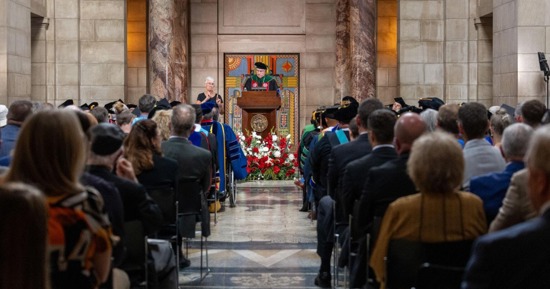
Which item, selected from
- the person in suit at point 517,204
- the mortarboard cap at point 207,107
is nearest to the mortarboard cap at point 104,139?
the person in suit at point 517,204

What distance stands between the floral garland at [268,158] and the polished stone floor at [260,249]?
8.44 ft

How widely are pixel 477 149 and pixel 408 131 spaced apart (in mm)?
880

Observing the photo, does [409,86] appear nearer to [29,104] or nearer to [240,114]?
[240,114]

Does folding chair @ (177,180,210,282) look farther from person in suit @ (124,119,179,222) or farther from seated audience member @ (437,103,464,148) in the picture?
seated audience member @ (437,103,464,148)

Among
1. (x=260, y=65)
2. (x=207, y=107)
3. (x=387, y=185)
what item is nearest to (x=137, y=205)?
(x=387, y=185)

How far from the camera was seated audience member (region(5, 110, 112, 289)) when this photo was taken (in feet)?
11.3

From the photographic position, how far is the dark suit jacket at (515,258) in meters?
2.81

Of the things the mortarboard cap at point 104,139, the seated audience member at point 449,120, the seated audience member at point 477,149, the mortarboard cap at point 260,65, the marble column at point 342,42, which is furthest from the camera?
the marble column at point 342,42

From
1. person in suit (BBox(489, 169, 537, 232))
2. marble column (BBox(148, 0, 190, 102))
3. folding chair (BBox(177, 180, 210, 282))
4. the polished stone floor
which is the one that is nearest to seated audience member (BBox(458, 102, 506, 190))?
person in suit (BBox(489, 169, 537, 232))

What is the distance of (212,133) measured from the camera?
13.6 meters

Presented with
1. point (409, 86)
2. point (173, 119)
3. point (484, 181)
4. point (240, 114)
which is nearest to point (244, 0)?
point (240, 114)

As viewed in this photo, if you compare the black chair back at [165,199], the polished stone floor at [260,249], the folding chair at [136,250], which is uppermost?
the black chair back at [165,199]

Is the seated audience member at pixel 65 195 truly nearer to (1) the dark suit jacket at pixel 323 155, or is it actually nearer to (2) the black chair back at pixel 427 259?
(2) the black chair back at pixel 427 259

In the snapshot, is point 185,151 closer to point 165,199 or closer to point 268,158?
point 165,199
